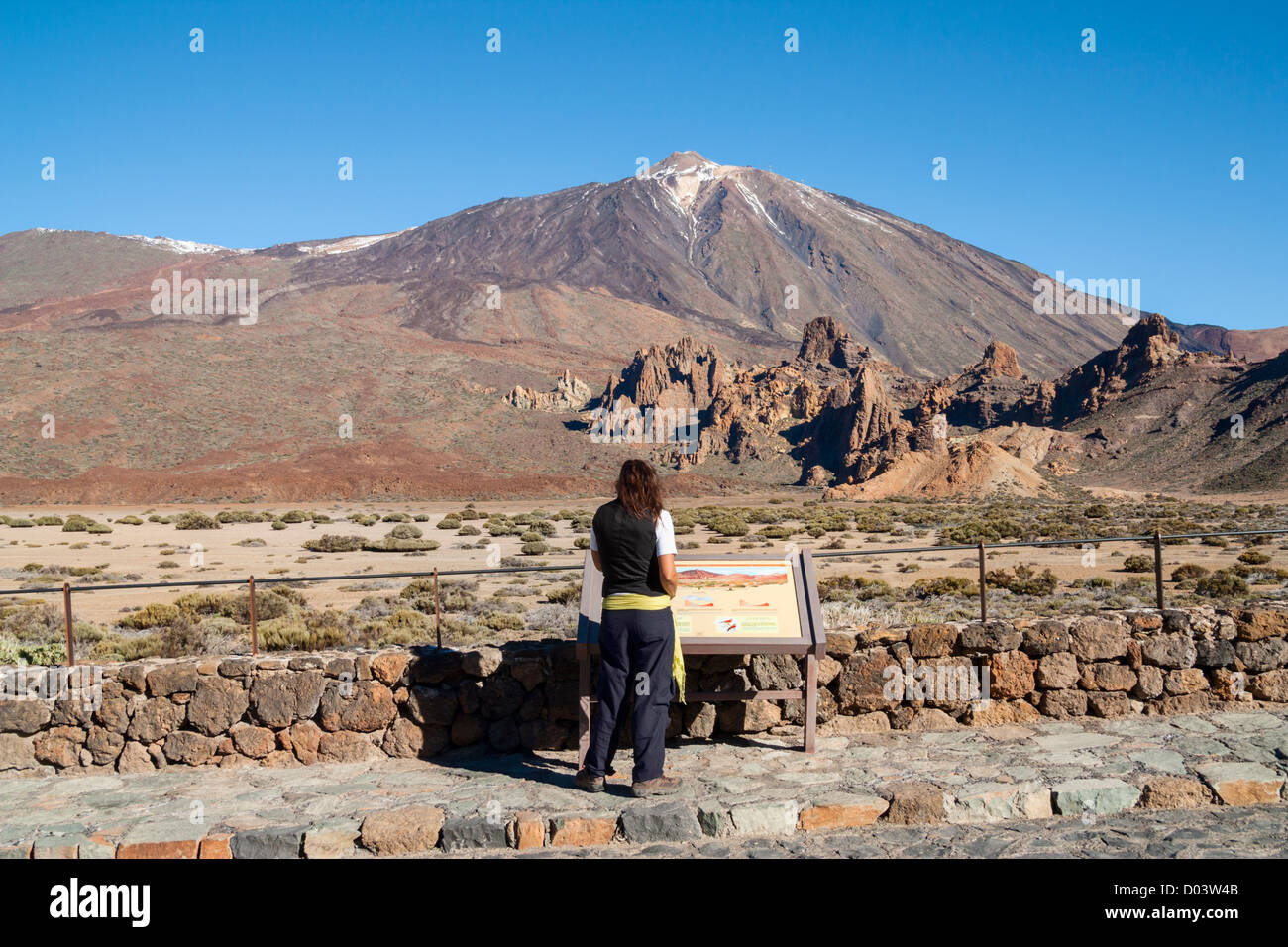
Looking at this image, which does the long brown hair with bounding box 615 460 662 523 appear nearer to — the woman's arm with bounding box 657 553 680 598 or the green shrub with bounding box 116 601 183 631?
the woman's arm with bounding box 657 553 680 598

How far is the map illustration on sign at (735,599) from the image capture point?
272 inches

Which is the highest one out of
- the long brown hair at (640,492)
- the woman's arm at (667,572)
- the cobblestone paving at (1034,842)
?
the long brown hair at (640,492)

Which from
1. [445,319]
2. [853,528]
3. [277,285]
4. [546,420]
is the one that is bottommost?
[853,528]

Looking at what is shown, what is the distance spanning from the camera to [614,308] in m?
168

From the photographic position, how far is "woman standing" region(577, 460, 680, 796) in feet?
20.0

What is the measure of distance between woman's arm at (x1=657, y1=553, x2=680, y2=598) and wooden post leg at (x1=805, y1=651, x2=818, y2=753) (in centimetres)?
146

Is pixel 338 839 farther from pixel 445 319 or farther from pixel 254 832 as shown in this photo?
pixel 445 319

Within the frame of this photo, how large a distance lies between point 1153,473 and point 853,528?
3736 centimetres

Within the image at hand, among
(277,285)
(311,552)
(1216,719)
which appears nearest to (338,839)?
(1216,719)

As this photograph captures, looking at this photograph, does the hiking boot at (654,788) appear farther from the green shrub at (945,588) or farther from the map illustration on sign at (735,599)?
the green shrub at (945,588)

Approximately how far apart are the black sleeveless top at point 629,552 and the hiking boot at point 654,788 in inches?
48.7

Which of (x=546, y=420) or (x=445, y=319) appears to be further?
(x=445, y=319)

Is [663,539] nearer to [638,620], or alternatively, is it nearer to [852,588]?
[638,620]

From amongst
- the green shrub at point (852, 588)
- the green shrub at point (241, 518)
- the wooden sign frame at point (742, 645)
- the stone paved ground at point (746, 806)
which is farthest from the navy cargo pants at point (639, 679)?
the green shrub at point (241, 518)
